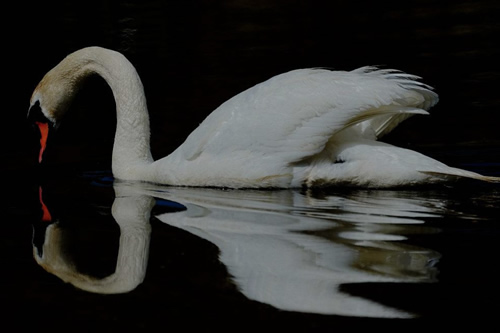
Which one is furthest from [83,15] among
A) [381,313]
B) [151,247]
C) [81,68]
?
[381,313]

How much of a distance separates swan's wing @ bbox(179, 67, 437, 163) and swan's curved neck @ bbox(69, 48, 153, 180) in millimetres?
993

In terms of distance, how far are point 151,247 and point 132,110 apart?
2.84m

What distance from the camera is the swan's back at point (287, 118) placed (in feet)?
24.3

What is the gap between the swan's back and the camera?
24.3 feet

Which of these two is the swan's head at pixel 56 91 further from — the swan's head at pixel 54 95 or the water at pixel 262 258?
the water at pixel 262 258

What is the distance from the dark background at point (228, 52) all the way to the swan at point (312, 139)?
1.79 metres

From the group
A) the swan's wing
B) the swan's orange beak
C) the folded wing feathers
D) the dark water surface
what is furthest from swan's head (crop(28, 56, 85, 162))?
the folded wing feathers

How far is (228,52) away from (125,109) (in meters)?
6.50

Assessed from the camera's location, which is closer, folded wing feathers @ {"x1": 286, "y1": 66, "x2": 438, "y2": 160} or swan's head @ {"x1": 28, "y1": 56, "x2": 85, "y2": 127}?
folded wing feathers @ {"x1": 286, "y1": 66, "x2": 438, "y2": 160}

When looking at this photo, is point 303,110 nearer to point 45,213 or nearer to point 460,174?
point 460,174

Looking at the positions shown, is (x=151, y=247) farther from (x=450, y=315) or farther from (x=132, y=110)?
(x=132, y=110)

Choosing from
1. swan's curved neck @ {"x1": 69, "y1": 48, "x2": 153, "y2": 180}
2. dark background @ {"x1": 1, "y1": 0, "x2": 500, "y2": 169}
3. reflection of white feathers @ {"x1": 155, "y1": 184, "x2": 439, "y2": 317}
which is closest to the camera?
reflection of white feathers @ {"x1": 155, "y1": 184, "x2": 439, "y2": 317}

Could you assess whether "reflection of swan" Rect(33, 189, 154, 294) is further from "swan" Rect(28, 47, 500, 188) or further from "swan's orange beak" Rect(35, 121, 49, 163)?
"swan's orange beak" Rect(35, 121, 49, 163)

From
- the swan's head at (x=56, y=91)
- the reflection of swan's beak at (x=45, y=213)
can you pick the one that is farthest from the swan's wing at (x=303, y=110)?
the swan's head at (x=56, y=91)
